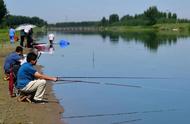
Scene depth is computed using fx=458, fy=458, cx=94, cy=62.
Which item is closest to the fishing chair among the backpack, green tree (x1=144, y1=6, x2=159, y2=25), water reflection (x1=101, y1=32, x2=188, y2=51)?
the backpack

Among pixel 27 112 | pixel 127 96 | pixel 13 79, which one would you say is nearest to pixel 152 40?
pixel 127 96

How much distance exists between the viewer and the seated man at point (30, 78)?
1317 centimetres

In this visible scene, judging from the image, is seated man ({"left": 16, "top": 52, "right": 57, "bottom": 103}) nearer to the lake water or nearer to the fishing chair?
the fishing chair

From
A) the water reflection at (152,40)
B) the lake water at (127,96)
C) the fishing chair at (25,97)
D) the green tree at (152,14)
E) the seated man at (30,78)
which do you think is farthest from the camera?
the green tree at (152,14)

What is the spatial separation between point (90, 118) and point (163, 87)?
7.18 m

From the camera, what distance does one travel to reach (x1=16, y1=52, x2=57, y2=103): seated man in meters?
13.2

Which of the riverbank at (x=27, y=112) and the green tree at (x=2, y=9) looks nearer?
the riverbank at (x=27, y=112)

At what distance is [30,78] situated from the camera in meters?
13.4

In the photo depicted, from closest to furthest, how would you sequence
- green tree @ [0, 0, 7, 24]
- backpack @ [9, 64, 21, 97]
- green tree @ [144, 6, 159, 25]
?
backpack @ [9, 64, 21, 97], green tree @ [0, 0, 7, 24], green tree @ [144, 6, 159, 25]

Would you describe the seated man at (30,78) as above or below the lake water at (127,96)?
above

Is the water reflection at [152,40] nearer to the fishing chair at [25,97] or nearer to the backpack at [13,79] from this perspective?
the backpack at [13,79]

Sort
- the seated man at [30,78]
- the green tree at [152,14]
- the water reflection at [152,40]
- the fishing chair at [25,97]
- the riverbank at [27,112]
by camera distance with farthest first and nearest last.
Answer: the green tree at [152,14]
the water reflection at [152,40]
the fishing chair at [25,97]
the seated man at [30,78]
the riverbank at [27,112]

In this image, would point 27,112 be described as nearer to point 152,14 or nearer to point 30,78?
point 30,78

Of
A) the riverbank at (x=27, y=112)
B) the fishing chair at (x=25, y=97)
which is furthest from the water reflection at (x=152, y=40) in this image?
the fishing chair at (x=25, y=97)
